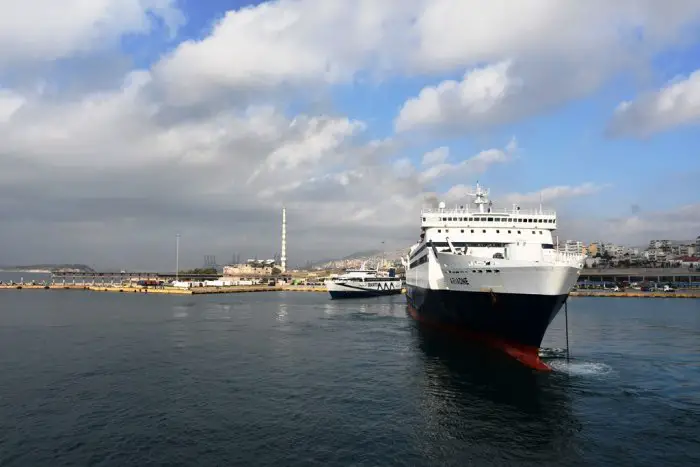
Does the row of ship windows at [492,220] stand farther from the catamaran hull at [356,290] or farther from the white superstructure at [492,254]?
the catamaran hull at [356,290]

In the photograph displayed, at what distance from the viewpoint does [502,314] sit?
29984 millimetres

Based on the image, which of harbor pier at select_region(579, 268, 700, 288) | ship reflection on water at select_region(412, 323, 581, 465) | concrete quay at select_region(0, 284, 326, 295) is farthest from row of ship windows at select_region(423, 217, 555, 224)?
harbor pier at select_region(579, 268, 700, 288)

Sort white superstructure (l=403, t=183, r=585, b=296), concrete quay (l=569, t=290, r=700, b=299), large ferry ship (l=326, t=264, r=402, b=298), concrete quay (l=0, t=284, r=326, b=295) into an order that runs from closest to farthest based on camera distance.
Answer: white superstructure (l=403, t=183, r=585, b=296)
large ferry ship (l=326, t=264, r=402, b=298)
concrete quay (l=569, t=290, r=700, b=299)
concrete quay (l=0, t=284, r=326, b=295)

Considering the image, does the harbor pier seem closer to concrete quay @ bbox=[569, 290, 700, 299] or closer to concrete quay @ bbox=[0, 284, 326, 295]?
concrete quay @ bbox=[569, 290, 700, 299]

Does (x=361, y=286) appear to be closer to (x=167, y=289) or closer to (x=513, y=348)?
(x=167, y=289)

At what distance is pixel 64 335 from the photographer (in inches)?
1704

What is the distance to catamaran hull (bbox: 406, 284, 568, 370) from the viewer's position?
91.3ft

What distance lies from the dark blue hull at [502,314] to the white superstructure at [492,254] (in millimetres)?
546

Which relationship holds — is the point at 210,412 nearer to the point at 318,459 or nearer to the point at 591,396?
the point at 318,459

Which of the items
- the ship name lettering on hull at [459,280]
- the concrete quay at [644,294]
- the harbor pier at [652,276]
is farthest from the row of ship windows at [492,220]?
the harbor pier at [652,276]

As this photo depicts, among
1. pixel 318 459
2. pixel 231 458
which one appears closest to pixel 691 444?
pixel 318 459

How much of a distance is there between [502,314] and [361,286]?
82.8 meters

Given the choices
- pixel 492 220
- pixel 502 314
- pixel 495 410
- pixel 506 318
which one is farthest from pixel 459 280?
pixel 495 410

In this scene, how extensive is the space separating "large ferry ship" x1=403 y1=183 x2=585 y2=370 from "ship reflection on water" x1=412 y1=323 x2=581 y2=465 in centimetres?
244
